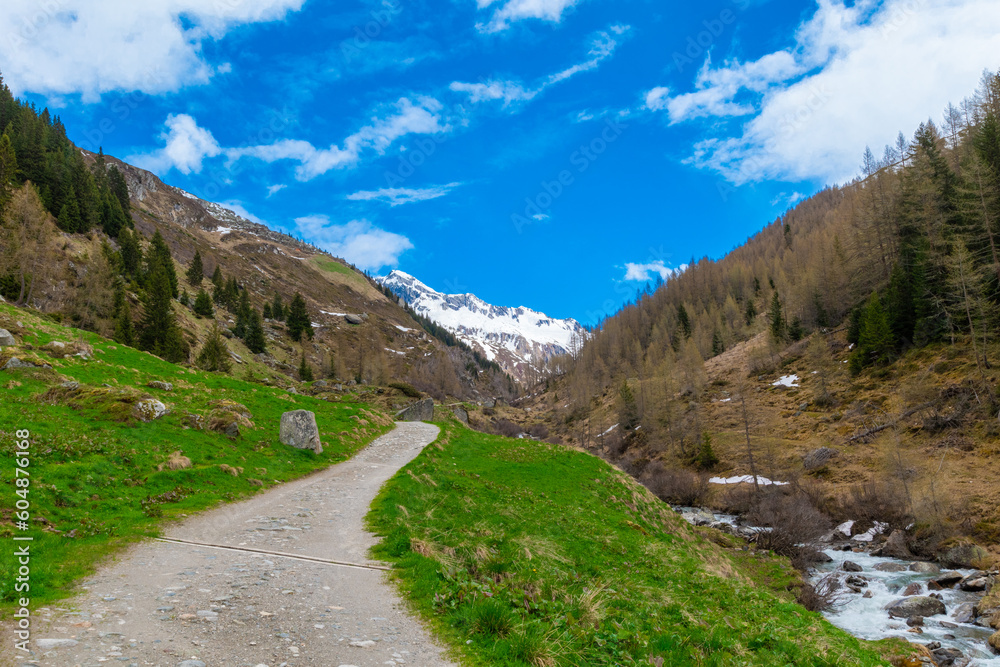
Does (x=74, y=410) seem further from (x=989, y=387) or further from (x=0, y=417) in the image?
(x=989, y=387)

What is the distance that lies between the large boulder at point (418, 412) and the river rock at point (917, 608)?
40.8 meters

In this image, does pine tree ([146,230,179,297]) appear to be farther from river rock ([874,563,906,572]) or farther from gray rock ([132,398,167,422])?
river rock ([874,563,906,572])

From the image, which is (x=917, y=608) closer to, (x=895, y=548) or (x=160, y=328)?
(x=895, y=548)

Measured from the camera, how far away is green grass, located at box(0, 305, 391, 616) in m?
9.93

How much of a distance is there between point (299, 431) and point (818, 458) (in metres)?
54.9

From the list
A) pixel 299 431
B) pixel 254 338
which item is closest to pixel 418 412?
pixel 299 431

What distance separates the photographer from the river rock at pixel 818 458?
50628mm

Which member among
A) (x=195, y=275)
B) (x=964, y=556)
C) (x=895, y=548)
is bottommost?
(x=895, y=548)

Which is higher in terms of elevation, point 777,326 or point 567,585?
point 777,326

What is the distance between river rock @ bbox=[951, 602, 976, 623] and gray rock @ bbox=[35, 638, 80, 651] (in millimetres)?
31582

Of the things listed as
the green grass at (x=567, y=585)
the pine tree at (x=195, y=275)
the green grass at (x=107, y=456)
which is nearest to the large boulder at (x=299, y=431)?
the green grass at (x=107, y=456)

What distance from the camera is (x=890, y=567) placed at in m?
28.5

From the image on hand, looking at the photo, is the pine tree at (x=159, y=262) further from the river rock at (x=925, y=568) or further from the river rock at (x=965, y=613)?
the river rock at (x=925, y=568)

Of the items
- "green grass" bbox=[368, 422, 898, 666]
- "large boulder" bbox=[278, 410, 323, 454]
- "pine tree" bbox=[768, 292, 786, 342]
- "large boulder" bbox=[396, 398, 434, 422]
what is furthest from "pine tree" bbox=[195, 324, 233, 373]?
"pine tree" bbox=[768, 292, 786, 342]
